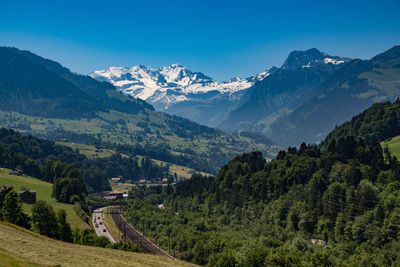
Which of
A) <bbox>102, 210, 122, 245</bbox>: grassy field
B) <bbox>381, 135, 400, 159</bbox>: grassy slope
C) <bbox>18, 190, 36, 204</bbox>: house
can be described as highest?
<bbox>381, 135, 400, 159</bbox>: grassy slope

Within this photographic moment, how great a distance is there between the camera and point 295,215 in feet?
426

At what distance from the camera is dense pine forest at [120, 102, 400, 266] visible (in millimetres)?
98750

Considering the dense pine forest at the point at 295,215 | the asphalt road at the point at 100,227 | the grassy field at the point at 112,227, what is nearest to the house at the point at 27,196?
the asphalt road at the point at 100,227

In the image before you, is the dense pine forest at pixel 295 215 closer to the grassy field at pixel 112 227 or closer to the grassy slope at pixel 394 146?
the grassy field at pixel 112 227

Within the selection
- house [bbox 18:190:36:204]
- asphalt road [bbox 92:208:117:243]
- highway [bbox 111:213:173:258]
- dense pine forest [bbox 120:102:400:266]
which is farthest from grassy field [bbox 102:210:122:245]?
house [bbox 18:190:36:204]

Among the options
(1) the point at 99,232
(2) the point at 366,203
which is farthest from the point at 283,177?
(1) the point at 99,232

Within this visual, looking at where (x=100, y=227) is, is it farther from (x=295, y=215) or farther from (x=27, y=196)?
(x=295, y=215)

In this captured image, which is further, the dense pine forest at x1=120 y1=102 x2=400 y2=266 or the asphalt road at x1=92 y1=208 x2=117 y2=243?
the asphalt road at x1=92 y1=208 x2=117 y2=243

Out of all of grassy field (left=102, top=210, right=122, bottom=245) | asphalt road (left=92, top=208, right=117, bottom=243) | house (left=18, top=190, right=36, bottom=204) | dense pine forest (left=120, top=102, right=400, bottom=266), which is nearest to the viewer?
dense pine forest (left=120, top=102, right=400, bottom=266)

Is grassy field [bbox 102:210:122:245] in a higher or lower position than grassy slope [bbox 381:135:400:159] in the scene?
lower

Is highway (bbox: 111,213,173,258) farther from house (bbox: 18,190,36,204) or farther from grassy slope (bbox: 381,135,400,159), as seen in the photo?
grassy slope (bbox: 381,135,400,159)

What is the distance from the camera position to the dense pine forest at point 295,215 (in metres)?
98.8

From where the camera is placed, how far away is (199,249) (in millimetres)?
115375

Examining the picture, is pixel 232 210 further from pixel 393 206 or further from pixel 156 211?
pixel 393 206
